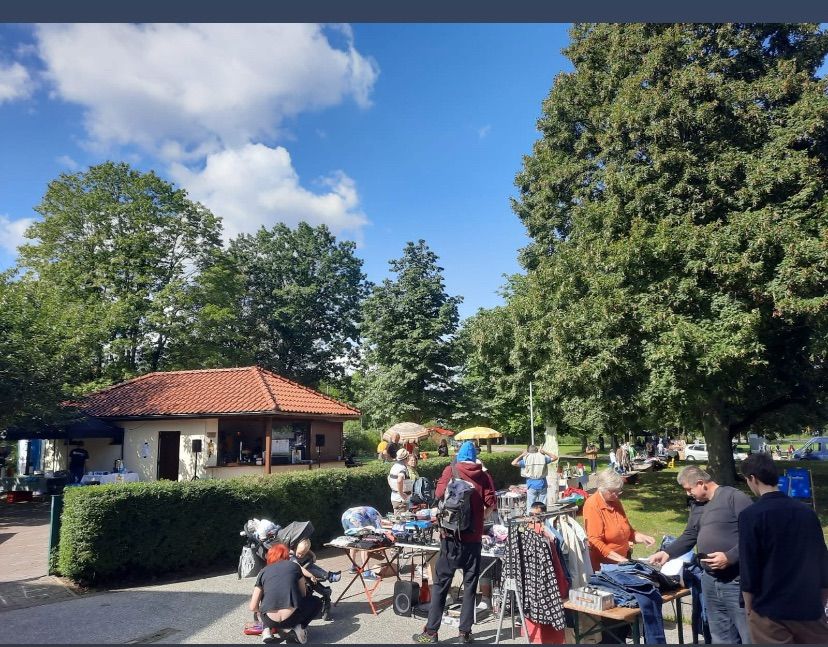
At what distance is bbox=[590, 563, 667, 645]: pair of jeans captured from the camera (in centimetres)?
472

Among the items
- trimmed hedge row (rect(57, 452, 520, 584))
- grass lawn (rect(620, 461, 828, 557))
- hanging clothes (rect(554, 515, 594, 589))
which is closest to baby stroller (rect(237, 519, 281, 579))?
trimmed hedge row (rect(57, 452, 520, 584))

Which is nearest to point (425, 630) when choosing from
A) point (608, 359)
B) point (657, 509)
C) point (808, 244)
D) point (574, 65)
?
point (608, 359)

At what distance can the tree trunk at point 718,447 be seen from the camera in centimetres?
1702

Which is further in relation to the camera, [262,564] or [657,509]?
[657,509]

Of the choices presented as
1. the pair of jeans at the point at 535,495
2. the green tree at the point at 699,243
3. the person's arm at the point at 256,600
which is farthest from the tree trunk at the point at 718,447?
the person's arm at the point at 256,600

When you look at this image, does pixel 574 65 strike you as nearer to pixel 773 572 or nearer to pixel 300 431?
pixel 300 431

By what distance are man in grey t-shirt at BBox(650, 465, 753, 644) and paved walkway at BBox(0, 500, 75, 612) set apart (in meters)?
8.05

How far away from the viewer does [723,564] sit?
15.1 ft

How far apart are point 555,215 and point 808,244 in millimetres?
8593

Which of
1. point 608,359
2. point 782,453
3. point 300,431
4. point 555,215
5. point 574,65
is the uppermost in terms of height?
point 574,65

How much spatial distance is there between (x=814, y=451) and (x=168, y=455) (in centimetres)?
3793

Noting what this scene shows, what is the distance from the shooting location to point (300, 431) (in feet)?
69.0

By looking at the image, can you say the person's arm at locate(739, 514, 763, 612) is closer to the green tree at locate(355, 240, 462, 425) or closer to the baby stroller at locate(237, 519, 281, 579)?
the baby stroller at locate(237, 519, 281, 579)

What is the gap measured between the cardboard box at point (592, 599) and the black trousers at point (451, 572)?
4.44 ft
